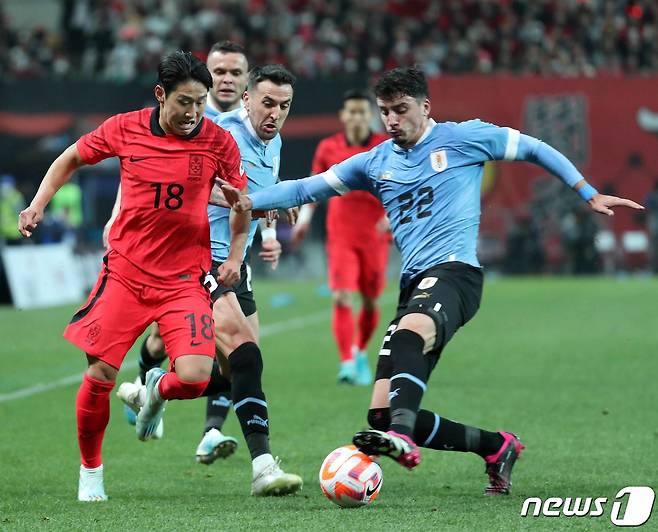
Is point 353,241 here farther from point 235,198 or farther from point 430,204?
point 235,198

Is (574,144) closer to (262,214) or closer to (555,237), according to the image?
(555,237)

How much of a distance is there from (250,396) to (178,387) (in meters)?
0.58

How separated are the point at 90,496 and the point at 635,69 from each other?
24.4 meters

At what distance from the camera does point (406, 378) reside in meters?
5.99

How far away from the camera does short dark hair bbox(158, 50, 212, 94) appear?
6.12m

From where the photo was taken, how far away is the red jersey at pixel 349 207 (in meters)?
11.9

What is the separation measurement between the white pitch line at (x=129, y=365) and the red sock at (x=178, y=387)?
14.4 ft

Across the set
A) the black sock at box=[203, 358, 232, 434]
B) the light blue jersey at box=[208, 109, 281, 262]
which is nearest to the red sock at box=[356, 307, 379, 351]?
the black sock at box=[203, 358, 232, 434]

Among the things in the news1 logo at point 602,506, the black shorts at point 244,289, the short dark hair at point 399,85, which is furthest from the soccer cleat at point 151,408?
the news1 logo at point 602,506

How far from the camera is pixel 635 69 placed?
2877cm

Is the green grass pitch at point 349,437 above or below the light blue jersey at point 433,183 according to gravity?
below

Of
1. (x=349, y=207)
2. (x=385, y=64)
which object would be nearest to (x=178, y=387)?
(x=349, y=207)

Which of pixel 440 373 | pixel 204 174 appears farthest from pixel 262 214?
pixel 440 373

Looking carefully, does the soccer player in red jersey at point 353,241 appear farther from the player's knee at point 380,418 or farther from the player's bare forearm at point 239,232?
the player's knee at point 380,418
